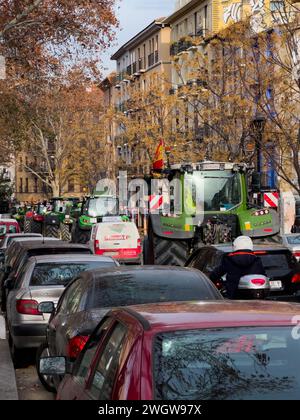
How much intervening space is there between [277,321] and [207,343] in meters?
0.41

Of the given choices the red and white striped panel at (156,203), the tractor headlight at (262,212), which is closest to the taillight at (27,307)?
the tractor headlight at (262,212)

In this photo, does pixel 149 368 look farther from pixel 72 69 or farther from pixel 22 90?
pixel 22 90

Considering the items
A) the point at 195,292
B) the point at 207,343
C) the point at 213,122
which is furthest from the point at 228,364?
the point at 213,122

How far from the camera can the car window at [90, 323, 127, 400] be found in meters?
5.06

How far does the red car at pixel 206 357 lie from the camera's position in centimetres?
470

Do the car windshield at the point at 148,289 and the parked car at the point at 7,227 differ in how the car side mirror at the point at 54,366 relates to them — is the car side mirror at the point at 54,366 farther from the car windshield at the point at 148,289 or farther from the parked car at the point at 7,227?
the parked car at the point at 7,227

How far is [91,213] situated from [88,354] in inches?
1287

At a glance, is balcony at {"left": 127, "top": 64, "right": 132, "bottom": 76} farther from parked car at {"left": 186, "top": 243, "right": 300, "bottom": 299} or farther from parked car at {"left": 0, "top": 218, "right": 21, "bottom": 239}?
parked car at {"left": 186, "top": 243, "right": 300, "bottom": 299}

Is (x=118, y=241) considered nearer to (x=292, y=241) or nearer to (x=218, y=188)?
(x=292, y=241)

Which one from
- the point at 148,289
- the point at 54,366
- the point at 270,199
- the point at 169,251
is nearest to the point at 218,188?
the point at 169,251

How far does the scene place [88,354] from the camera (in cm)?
611

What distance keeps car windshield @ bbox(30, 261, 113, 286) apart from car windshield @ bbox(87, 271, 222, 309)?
291 cm

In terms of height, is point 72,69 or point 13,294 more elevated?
point 72,69

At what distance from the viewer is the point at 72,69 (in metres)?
27.2
